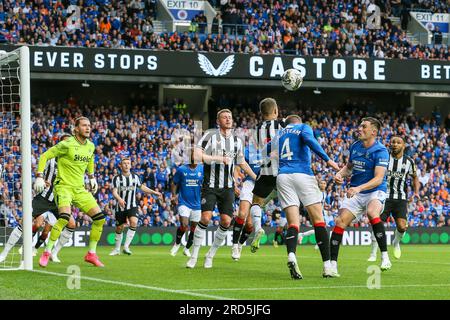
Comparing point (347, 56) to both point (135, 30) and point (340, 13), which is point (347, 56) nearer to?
point (340, 13)

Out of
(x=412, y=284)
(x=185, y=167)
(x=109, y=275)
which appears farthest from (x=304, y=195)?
(x=185, y=167)

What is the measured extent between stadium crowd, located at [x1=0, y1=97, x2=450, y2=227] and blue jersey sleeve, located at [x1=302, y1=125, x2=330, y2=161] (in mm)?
16153

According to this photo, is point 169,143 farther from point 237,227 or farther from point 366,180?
point 366,180

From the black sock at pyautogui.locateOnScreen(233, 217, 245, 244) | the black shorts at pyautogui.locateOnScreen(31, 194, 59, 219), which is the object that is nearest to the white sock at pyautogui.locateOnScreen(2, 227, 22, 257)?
the black shorts at pyautogui.locateOnScreen(31, 194, 59, 219)

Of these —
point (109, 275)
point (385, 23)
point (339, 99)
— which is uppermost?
point (385, 23)

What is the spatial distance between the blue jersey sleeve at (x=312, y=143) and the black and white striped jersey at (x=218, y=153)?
7.15 feet

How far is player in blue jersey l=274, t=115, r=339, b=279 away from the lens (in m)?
11.5

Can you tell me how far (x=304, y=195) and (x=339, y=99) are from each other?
29155mm

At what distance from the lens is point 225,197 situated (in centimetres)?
1350

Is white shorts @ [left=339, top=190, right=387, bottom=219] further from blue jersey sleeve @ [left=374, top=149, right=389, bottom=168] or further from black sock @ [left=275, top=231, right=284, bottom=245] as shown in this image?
black sock @ [left=275, top=231, right=284, bottom=245]

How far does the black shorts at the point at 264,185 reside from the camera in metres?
15.0

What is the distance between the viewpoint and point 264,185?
15.1 metres

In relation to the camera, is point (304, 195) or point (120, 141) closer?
point (304, 195)

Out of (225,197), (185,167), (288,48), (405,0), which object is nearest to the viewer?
(225,197)
